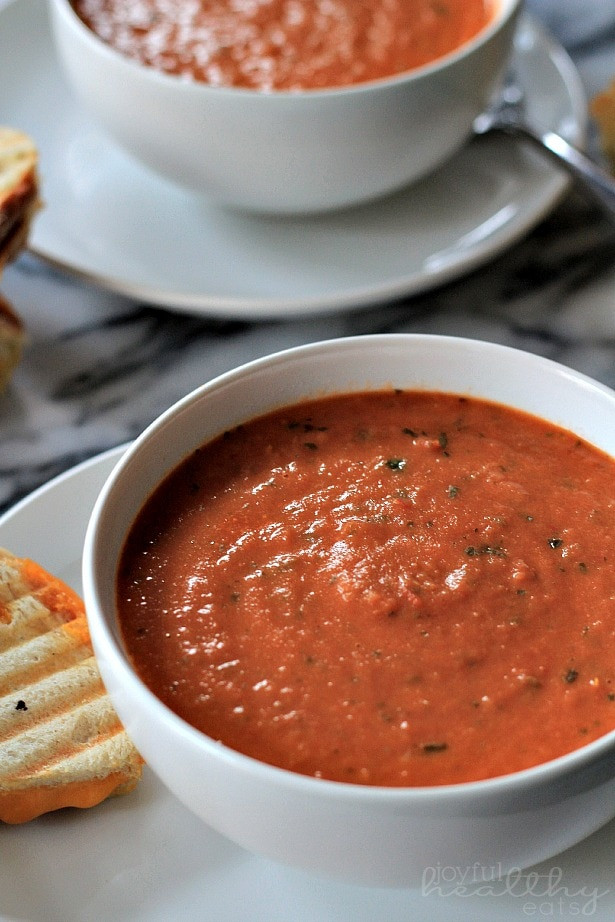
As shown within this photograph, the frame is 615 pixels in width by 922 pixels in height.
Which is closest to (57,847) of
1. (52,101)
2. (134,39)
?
(134,39)

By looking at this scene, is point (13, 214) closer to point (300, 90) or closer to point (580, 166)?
point (300, 90)

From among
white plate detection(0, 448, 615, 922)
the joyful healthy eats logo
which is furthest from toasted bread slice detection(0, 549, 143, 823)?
the joyful healthy eats logo

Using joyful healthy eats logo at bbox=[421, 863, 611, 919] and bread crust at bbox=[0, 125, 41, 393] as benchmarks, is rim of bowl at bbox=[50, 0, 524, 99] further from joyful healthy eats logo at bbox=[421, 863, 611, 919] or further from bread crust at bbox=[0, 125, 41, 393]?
joyful healthy eats logo at bbox=[421, 863, 611, 919]

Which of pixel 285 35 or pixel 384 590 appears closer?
pixel 384 590

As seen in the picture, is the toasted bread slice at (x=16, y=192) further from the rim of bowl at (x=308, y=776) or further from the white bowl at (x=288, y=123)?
the rim of bowl at (x=308, y=776)

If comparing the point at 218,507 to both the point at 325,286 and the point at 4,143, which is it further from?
the point at 4,143

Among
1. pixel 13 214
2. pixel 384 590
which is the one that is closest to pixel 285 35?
pixel 13 214

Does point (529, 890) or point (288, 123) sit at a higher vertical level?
point (288, 123)
